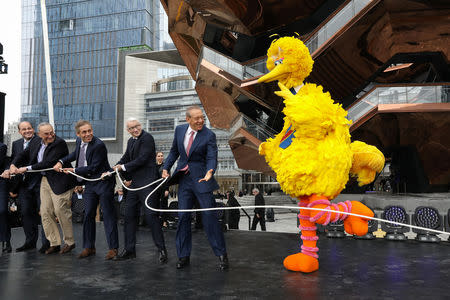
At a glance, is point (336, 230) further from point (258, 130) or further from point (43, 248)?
point (258, 130)

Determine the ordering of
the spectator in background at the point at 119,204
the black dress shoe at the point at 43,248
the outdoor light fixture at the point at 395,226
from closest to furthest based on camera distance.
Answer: the black dress shoe at the point at 43,248
the outdoor light fixture at the point at 395,226
the spectator in background at the point at 119,204

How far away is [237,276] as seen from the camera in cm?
331

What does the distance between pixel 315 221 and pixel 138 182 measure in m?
2.17

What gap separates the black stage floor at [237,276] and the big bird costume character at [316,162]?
0.46 meters

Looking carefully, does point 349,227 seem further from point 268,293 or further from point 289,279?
point 268,293

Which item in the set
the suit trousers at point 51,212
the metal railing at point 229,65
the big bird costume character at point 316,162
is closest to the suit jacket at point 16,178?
the suit trousers at point 51,212

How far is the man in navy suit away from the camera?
4.21 meters

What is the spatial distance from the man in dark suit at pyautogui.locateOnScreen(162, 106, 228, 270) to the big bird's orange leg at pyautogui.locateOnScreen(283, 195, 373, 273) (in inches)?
31.9

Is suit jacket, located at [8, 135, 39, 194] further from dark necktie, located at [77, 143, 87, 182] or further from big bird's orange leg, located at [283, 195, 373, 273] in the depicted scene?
big bird's orange leg, located at [283, 195, 373, 273]

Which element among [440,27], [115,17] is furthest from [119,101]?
[440,27]

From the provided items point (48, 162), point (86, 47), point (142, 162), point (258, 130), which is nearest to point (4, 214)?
point (48, 162)

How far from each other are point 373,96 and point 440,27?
3.68m

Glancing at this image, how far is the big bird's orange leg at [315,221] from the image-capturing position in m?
3.37

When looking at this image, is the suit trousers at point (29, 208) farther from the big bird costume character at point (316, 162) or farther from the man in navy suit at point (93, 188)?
the big bird costume character at point (316, 162)
